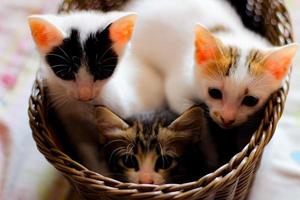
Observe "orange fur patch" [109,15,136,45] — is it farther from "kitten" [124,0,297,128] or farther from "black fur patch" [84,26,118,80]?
"kitten" [124,0,297,128]

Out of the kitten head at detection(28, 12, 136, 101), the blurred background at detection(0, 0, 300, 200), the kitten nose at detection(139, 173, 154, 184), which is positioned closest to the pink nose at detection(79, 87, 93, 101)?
the kitten head at detection(28, 12, 136, 101)

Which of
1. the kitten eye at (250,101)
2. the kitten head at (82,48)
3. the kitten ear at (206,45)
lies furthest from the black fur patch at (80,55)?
the kitten eye at (250,101)

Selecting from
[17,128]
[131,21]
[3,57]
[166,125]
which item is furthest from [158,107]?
[3,57]

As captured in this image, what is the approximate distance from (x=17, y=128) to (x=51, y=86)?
0.31 meters

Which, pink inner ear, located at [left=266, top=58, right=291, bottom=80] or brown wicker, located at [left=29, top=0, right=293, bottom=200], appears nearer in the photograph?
brown wicker, located at [left=29, top=0, right=293, bottom=200]

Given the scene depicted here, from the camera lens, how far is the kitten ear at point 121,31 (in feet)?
3.26

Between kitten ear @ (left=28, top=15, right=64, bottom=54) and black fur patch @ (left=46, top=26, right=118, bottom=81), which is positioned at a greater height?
kitten ear @ (left=28, top=15, right=64, bottom=54)

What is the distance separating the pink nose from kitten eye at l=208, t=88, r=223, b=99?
0.27 metres

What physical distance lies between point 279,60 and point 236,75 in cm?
10

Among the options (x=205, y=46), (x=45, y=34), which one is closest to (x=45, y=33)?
(x=45, y=34)

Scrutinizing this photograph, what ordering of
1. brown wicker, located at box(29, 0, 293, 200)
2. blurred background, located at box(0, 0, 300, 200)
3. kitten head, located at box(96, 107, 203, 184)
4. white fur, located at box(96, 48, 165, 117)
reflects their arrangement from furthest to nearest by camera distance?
blurred background, located at box(0, 0, 300, 200), white fur, located at box(96, 48, 165, 117), kitten head, located at box(96, 107, 203, 184), brown wicker, located at box(29, 0, 293, 200)

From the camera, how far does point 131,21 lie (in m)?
1.02

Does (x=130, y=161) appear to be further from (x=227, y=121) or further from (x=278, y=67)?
(x=278, y=67)

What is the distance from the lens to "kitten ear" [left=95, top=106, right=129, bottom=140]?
3.43 ft
